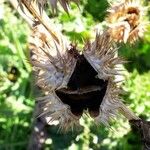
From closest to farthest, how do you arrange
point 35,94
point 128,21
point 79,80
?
point 79,80
point 128,21
point 35,94

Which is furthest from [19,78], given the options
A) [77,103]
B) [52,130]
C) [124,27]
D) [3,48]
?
[77,103]

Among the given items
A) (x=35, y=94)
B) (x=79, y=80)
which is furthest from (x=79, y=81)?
(x=35, y=94)

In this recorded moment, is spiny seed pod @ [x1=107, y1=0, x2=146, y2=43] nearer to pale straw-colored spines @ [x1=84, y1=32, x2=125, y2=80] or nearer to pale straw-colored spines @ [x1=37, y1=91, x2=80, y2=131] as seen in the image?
pale straw-colored spines @ [x1=84, y1=32, x2=125, y2=80]

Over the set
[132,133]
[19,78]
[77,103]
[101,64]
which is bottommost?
[132,133]

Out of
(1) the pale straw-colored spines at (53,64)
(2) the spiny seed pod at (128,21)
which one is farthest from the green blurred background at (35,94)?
(1) the pale straw-colored spines at (53,64)

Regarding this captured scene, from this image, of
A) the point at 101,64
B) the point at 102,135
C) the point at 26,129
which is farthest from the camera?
the point at 26,129

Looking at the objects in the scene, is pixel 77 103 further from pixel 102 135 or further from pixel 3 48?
pixel 3 48

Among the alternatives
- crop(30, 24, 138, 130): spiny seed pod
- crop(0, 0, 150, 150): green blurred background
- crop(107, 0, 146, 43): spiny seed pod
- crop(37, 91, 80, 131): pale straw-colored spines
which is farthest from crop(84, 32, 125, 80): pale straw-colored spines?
crop(0, 0, 150, 150): green blurred background

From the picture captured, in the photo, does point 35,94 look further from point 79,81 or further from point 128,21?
point 79,81
